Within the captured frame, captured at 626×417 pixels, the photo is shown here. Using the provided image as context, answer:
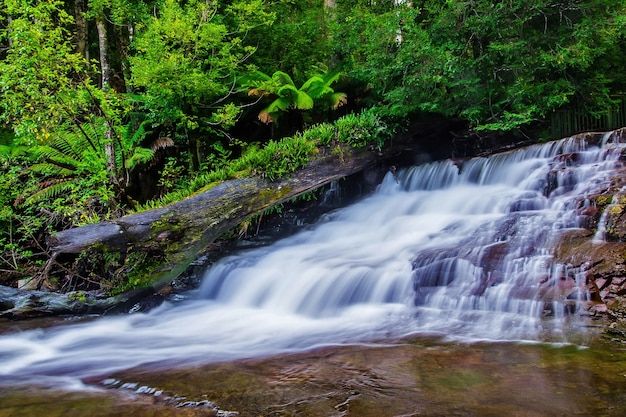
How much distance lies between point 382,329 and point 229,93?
20.5 ft

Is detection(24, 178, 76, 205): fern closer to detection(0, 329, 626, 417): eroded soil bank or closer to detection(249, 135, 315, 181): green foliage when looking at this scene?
detection(249, 135, 315, 181): green foliage

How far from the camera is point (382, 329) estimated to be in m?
5.17

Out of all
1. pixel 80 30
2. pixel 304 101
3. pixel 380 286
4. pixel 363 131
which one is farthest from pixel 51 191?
pixel 80 30

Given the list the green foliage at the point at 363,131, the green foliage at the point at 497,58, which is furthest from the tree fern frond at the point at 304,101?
the green foliage at the point at 497,58

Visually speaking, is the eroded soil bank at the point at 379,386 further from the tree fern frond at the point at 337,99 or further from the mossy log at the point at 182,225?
the tree fern frond at the point at 337,99

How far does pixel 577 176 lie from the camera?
7.49 meters

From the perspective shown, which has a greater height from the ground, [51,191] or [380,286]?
[51,191]

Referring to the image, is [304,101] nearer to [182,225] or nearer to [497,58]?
[497,58]

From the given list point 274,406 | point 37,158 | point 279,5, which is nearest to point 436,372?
point 274,406

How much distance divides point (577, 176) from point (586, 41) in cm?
306

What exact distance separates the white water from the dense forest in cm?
141

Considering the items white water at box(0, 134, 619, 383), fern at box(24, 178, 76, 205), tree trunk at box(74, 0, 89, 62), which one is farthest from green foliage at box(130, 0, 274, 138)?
tree trunk at box(74, 0, 89, 62)

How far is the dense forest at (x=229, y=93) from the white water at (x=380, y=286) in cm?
141

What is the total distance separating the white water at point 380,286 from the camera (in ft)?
16.2
